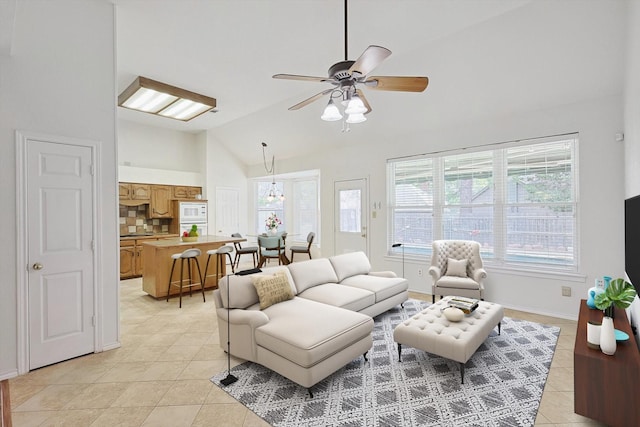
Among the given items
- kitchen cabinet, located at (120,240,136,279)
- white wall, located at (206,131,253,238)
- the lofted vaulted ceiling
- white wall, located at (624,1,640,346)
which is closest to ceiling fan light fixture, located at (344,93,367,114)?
the lofted vaulted ceiling

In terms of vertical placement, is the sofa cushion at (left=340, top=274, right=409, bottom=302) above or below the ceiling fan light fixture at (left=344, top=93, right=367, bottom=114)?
below

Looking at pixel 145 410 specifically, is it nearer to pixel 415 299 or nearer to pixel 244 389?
pixel 244 389

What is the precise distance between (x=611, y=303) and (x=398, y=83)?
2.23 m

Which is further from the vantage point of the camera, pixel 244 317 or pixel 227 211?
pixel 227 211

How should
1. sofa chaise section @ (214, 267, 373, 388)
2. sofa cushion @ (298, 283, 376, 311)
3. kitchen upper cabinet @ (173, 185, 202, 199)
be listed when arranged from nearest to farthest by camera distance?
sofa chaise section @ (214, 267, 373, 388)
sofa cushion @ (298, 283, 376, 311)
kitchen upper cabinet @ (173, 185, 202, 199)

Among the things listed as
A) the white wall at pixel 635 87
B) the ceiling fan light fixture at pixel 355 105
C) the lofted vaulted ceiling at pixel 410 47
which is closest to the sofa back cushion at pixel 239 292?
the ceiling fan light fixture at pixel 355 105

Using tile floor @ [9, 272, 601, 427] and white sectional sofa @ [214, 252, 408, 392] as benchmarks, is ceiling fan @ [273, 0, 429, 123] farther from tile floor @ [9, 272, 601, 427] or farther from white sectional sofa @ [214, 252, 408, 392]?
tile floor @ [9, 272, 601, 427]

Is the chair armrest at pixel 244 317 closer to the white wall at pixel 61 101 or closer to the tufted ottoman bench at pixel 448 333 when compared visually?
the tufted ottoman bench at pixel 448 333

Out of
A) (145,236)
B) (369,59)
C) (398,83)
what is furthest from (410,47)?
(145,236)

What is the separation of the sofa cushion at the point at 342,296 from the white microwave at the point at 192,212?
4631 millimetres

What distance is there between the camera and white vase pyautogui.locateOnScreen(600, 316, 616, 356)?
78.2 inches

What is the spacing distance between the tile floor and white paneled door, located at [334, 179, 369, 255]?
3.36m

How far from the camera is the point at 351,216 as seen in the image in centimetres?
636

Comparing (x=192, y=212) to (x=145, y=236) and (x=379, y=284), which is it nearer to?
(x=145, y=236)
